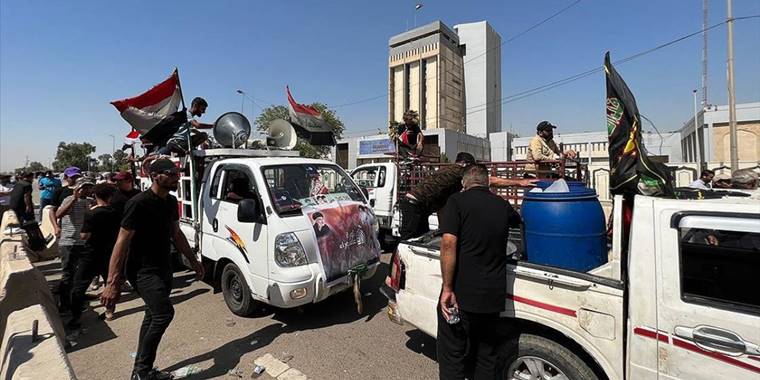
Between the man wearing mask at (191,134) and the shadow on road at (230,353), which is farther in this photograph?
the man wearing mask at (191,134)

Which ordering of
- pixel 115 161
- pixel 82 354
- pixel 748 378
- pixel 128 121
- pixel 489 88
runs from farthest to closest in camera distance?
pixel 489 88, pixel 115 161, pixel 128 121, pixel 82 354, pixel 748 378

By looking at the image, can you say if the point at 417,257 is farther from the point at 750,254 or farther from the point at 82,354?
the point at 82,354

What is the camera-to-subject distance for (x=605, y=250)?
2648 mm

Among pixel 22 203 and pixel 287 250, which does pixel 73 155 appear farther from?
pixel 287 250

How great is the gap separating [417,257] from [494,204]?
92 cm

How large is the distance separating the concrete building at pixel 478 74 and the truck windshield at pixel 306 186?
211 ft

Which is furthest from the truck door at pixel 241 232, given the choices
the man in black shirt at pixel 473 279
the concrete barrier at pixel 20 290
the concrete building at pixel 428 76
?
the concrete building at pixel 428 76

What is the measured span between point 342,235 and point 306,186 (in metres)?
0.90

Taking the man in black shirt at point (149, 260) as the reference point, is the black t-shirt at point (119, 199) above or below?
above

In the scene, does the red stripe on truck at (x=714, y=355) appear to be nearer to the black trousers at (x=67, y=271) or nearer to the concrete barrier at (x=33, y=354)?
the concrete barrier at (x=33, y=354)

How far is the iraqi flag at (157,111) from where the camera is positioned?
5277 millimetres

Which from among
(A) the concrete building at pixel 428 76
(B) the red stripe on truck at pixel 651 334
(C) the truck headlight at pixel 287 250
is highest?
(A) the concrete building at pixel 428 76

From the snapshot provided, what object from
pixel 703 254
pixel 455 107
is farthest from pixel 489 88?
pixel 703 254

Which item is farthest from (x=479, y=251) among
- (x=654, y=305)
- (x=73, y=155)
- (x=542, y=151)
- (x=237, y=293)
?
(x=73, y=155)
